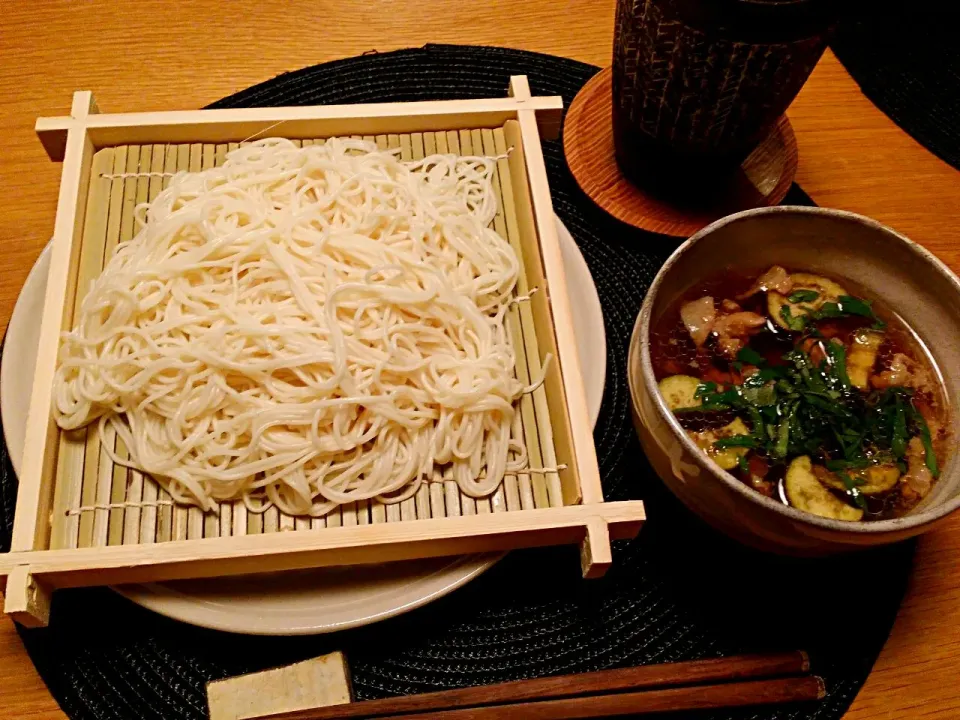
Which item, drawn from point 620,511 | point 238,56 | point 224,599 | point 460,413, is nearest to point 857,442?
point 620,511

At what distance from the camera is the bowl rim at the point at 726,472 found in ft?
3.45

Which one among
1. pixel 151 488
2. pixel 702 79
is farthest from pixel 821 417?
pixel 151 488

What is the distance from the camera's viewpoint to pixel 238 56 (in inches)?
79.6

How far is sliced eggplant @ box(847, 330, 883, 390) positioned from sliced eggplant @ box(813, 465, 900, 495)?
0.17 meters

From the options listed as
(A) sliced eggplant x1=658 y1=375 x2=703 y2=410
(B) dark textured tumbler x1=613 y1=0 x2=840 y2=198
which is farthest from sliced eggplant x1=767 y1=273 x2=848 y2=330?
(B) dark textured tumbler x1=613 y1=0 x2=840 y2=198

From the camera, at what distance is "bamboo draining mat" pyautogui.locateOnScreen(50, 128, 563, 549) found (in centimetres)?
128

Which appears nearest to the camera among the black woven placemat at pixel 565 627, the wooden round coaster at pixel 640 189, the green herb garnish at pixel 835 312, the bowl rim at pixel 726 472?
the bowl rim at pixel 726 472

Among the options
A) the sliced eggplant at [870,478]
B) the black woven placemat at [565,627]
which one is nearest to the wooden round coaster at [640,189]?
the black woven placemat at [565,627]

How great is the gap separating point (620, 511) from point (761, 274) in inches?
24.0

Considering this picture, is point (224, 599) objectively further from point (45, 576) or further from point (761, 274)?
point (761, 274)

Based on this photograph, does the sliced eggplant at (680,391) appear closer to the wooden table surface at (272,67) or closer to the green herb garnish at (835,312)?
the green herb garnish at (835,312)

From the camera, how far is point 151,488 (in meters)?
1.32

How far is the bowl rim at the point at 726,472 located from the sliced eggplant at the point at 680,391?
0.07m

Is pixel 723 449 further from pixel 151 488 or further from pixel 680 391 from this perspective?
pixel 151 488
